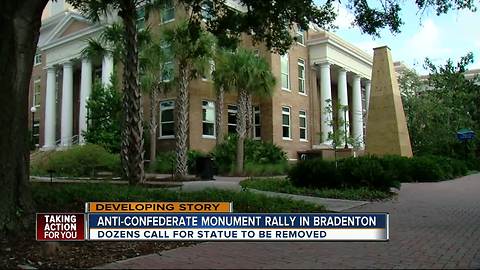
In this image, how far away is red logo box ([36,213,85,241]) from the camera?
716cm

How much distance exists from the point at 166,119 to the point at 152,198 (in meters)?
21.6

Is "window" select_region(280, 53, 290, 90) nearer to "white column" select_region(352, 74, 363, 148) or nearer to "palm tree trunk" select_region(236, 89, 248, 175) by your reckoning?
"palm tree trunk" select_region(236, 89, 248, 175)

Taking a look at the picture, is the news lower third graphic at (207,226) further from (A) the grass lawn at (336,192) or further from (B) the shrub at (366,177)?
(B) the shrub at (366,177)

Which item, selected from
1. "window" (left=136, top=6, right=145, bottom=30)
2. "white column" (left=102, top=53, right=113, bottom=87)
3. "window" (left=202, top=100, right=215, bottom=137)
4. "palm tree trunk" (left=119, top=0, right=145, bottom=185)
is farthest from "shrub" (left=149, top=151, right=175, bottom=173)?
"palm tree trunk" (left=119, top=0, right=145, bottom=185)

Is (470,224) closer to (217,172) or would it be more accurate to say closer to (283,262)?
(283,262)

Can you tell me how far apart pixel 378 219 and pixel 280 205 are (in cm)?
405

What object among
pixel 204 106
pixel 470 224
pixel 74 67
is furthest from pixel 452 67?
pixel 470 224

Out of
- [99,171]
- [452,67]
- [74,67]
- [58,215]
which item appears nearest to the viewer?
[58,215]

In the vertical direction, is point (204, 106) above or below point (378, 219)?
above

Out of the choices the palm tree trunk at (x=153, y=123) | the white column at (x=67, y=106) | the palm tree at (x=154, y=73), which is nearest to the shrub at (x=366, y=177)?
the palm tree at (x=154, y=73)

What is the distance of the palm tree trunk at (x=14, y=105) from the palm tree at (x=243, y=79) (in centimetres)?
1917

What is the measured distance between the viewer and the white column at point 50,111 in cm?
3925

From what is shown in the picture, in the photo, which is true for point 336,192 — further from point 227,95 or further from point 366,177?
point 227,95

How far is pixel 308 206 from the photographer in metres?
11.7
